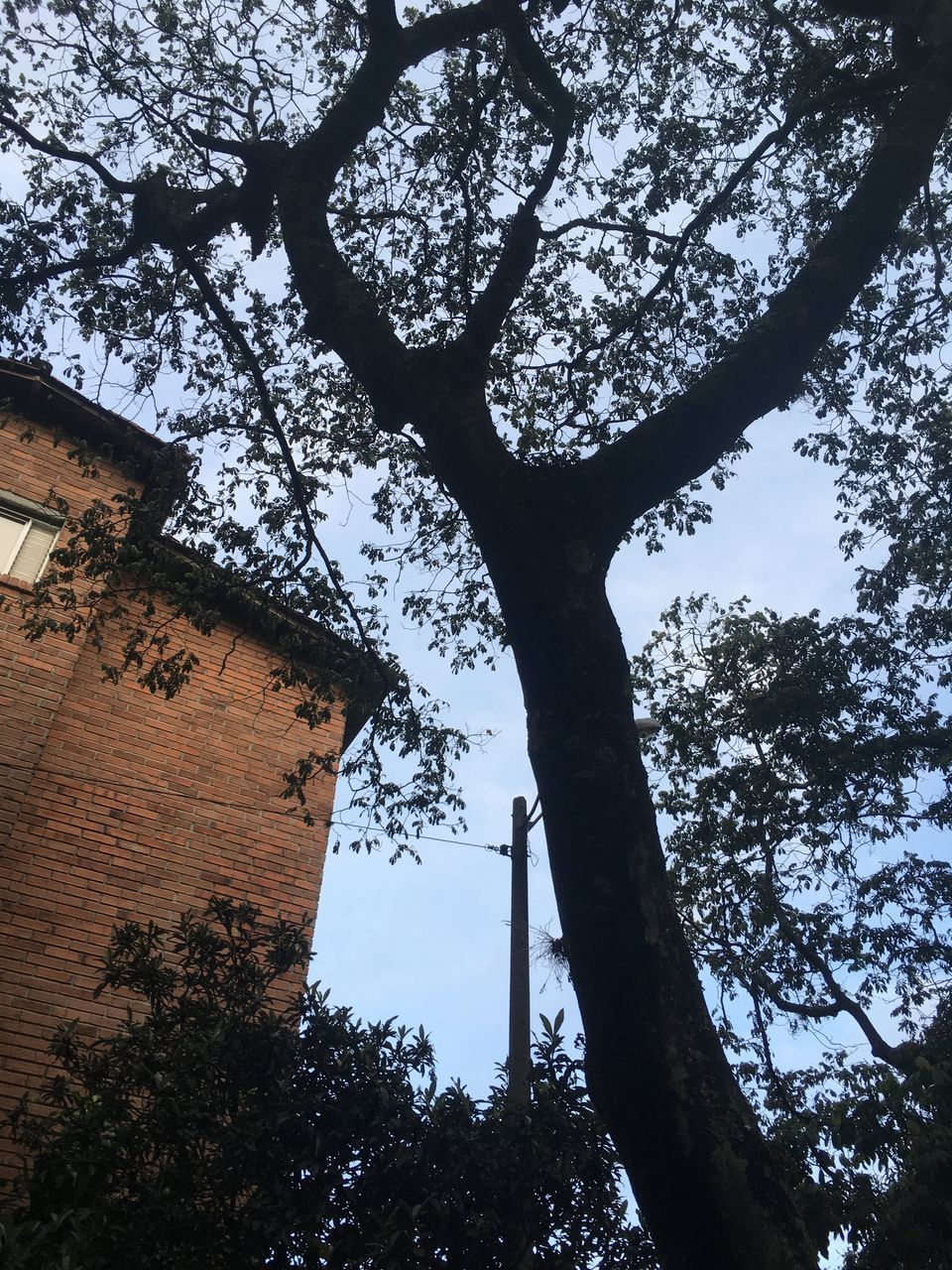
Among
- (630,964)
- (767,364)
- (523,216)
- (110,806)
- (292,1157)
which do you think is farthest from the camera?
(110,806)

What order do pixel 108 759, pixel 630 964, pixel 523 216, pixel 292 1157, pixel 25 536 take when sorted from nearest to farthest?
pixel 630 964
pixel 292 1157
pixel 523 216
pixel 108 759
pixel 25 536

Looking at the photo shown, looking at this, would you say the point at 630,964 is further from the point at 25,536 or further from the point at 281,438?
the point at 25,536

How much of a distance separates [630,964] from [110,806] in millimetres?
7267

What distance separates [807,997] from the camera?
43.3 feet

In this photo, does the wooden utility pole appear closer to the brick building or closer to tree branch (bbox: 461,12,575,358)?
the brick building

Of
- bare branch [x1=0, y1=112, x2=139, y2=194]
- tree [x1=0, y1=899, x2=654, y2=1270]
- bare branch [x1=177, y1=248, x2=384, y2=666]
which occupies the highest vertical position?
bare branch [x1=0, y1=112, x2=139, y2=194]

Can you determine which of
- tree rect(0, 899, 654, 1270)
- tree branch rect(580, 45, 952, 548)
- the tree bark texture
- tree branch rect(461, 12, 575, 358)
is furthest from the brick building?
the tree bark texture

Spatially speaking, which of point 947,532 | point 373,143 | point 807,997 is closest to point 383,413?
point 373,143

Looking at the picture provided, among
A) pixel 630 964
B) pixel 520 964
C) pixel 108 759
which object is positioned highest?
pixel 108 759

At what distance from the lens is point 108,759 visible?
9773mm

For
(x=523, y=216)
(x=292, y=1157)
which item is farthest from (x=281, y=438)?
(x=292, y=1157)

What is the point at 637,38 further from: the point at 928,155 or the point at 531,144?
the point at 928,155

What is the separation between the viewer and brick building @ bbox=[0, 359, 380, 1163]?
848cm

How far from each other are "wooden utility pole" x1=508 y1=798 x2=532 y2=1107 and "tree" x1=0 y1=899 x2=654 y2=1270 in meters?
4.15
